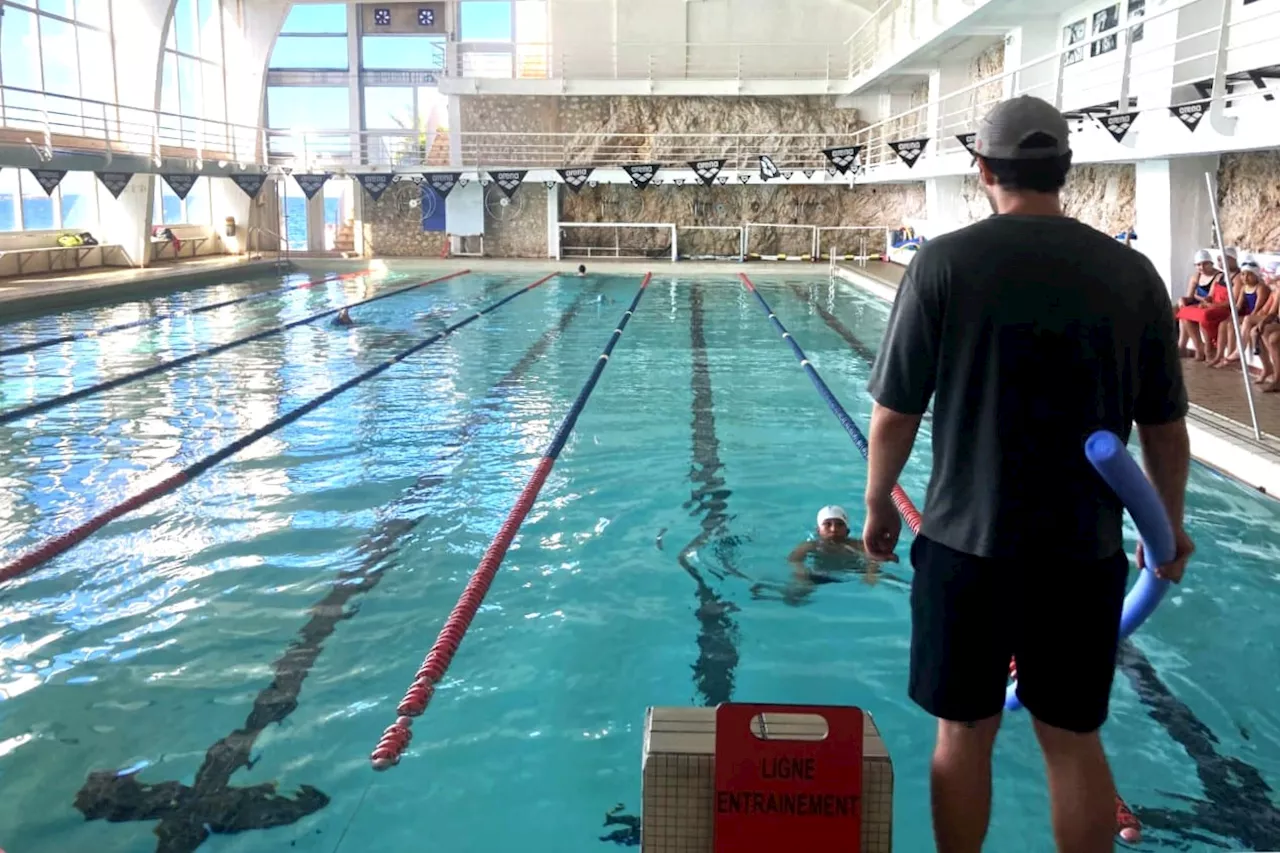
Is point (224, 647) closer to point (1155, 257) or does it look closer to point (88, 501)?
point (88, 501)

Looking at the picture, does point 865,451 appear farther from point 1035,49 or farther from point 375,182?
point 375,182

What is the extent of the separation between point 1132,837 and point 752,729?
122cm

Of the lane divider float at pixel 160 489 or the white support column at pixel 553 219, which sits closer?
the lane divider float at pixel 160 489

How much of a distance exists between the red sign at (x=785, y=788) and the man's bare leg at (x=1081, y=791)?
1.02 feet

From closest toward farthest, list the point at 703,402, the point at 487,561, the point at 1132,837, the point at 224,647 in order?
the point at 1132,837 → the point at 224,647 → the point at 487,561 → the point at 703,402

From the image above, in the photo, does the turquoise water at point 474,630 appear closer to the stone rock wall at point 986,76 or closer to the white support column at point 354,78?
the stone rock wall at point 986,76

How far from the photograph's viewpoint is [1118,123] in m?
7.64

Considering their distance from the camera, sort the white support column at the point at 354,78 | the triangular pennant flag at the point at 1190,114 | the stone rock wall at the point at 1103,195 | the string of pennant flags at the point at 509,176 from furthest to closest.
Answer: the white support column at the point at 354,78
the string of pennant flags at the point at 509,176
the stone rock wall at the point at 1103,195
the triangular pennant flag at the point at 1190,114

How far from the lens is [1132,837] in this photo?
2.18 m

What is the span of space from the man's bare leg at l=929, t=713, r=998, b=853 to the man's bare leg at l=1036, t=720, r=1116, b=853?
0.30 ft

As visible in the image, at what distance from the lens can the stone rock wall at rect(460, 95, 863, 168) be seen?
21.0m

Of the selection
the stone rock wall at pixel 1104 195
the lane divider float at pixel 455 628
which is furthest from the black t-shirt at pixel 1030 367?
the stone rock wall at pixel 1104 195

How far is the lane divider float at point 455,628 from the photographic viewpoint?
101 inches

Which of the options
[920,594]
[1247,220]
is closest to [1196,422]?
[1247,220]
